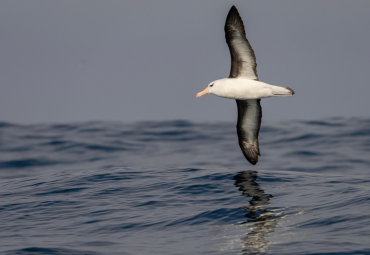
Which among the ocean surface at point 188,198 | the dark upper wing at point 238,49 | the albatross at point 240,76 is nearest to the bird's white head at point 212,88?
the albatross at point 240,76

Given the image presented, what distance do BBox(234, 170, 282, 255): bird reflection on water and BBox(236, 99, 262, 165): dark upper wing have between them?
2.82ft

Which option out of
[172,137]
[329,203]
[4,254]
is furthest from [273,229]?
[172,137]

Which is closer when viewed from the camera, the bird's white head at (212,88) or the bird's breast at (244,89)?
the bird's breast at (244,89)

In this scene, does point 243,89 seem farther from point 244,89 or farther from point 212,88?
point 212,88

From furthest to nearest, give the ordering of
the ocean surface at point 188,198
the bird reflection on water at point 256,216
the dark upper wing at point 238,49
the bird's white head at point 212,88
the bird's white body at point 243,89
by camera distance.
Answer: the bird's white head at point 212,88, the bird's white body at point 243,89, the dark upper wing at point 238,49, the ocean surface at point 188,198, the bird reflection on water at point 256,216

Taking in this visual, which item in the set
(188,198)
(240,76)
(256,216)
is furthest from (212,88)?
(256,216)

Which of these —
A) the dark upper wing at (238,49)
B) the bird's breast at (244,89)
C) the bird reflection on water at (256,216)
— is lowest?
the bird reflection on water at (256,216)

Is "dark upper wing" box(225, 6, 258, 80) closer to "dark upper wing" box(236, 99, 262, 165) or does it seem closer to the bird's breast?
the bird's breast

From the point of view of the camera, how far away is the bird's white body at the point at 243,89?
1069 centimetres

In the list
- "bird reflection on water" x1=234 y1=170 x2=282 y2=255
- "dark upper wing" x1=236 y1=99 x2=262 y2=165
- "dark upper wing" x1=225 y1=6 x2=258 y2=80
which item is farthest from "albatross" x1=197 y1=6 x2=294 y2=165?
"bird reflection on water" x1=234 y1=170 x2=282 y2=255

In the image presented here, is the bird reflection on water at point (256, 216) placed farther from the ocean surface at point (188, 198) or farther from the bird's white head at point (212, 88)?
the bird's white head at point (212, 88)

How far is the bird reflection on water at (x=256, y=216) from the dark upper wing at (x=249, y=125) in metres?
0.86

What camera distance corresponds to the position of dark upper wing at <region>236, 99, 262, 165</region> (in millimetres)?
12680

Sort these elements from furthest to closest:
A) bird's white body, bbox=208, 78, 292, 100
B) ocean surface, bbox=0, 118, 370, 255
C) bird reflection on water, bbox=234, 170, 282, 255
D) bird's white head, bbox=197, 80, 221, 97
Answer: bird's white head, bbox=197, 80, 221, 97, bird's white body, bbox=208, 78, 292, 100, ocean surface, bbox=0, 118, 370, 255, bird reflection on water, bbox=234, 170, 282, 255
